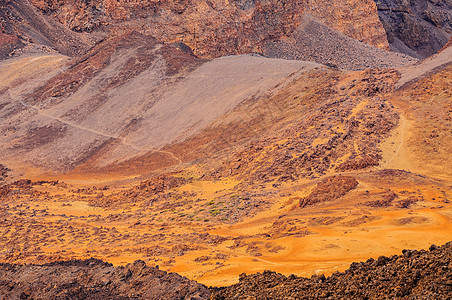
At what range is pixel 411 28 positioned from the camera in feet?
243

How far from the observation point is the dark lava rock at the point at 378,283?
659 centimetres

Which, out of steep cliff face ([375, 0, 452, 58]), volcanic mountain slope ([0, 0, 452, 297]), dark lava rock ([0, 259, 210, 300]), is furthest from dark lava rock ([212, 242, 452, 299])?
steep cliff face ([375, 0, 452, 58])

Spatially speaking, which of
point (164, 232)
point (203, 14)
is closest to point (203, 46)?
point (203, 14)

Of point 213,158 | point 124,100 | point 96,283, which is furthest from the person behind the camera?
point 124,100

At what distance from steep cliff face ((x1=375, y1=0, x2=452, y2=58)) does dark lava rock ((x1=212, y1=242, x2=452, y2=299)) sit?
6808 centimetres

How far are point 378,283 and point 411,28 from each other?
73.6m

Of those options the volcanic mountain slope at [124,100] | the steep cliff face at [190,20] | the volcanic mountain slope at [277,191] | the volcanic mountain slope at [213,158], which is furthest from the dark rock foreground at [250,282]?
the steep cliff face at [190,20]

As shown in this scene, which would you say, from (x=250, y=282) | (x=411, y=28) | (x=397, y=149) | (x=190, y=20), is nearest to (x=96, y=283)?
(x=250, y=282)

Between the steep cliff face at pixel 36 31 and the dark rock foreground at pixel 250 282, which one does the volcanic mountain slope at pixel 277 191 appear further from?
the steep cliff face at pixel 36 31

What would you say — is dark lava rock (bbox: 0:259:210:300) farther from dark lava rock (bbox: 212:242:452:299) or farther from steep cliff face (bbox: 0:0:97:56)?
steep cliff face (bbox: 0:0:97:56)

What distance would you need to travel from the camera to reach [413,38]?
73875 millimetres

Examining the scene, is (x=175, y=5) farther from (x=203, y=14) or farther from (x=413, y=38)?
(x=413, y=38)

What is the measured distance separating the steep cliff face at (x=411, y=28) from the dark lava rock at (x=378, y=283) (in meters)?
68.1

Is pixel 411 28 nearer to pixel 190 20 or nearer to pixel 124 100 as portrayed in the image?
pixel 190 20
